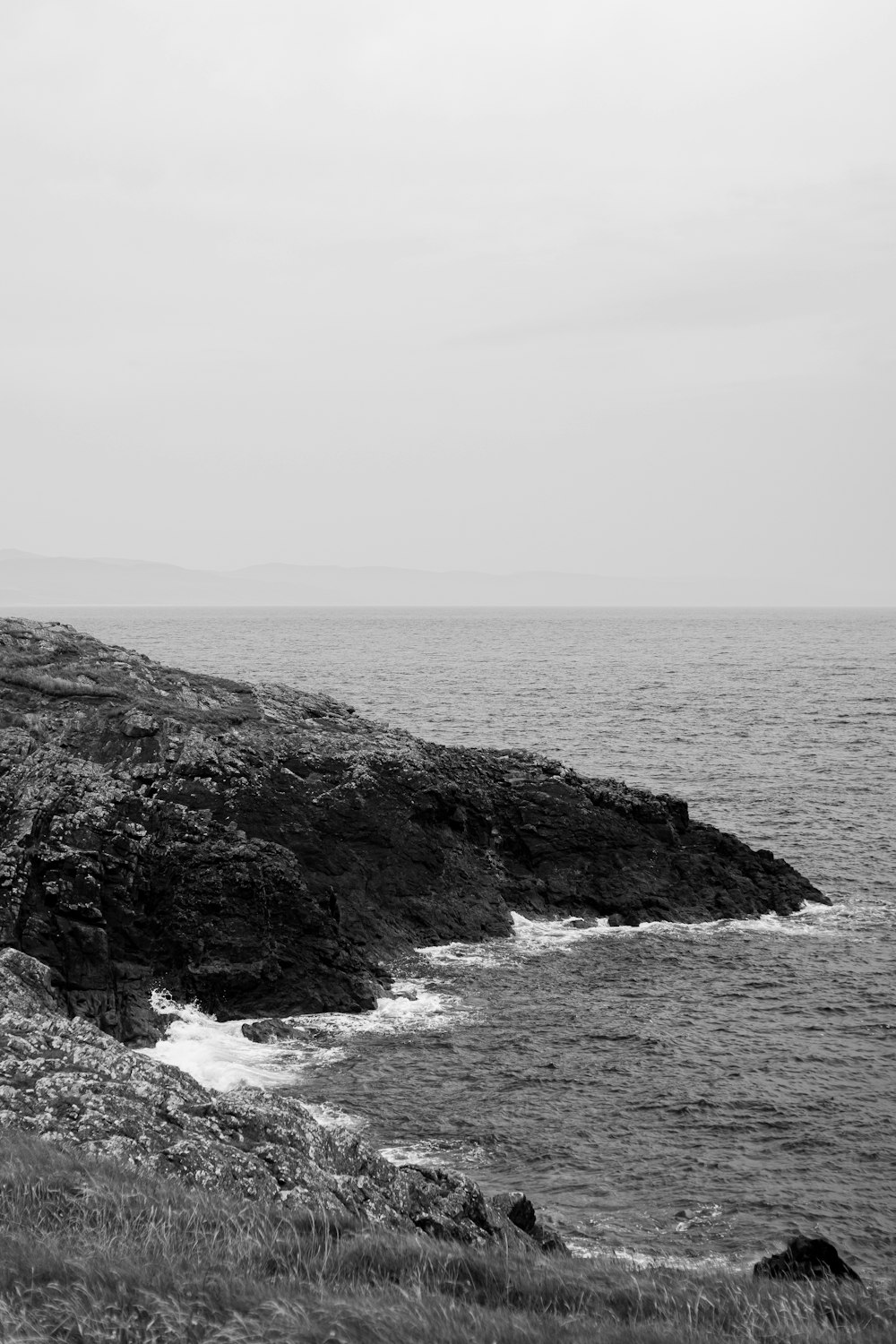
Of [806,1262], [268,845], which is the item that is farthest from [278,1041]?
[806,1262]

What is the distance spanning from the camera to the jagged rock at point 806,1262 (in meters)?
15.4

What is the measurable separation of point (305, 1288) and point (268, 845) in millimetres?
25319

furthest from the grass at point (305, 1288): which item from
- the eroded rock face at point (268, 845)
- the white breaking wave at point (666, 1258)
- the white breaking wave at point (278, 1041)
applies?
the eroded rock face at point (268, 845)

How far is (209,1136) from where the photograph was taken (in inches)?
613

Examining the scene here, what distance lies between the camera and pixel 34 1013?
18.1 m

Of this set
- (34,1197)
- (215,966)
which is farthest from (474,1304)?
(215,966)

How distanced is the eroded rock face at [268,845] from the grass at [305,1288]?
18.2 meters

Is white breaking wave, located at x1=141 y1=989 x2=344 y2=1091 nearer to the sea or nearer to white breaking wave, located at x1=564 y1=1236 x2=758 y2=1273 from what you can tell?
the sea

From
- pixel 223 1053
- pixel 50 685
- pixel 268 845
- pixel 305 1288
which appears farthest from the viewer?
pixel 50 685

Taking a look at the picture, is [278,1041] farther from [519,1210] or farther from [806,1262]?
[806,1262]

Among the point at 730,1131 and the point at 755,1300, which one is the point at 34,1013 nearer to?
the point at 755,1300

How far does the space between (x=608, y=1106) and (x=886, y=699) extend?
276 ft

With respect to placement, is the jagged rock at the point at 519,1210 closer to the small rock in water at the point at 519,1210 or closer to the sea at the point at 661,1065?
the small rock in water at the point at 519,1210

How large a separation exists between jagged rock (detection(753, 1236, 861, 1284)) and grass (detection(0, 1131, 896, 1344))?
13.9 feet
